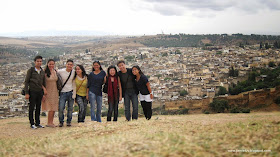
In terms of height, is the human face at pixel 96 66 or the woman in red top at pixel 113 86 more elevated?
the human face at pixel 96 66

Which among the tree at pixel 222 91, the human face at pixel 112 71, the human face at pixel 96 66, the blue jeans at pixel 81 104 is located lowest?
the tree at pixel 222 91

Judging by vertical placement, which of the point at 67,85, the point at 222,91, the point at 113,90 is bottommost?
the point at 222,91

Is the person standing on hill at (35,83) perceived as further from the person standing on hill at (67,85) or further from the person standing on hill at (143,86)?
the person standing on hill at (143,86)

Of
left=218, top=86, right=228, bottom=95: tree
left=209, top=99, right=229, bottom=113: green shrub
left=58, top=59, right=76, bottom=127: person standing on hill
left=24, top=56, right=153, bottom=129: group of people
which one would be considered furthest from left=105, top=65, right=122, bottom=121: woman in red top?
left=218, top=86, right=228, bottom=95: tree

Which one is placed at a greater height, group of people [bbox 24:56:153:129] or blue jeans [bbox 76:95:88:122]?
group of people [bbox 24:56:153:129]

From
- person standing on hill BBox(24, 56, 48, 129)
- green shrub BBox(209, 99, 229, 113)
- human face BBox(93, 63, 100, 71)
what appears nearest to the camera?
person standing on hill BBox(24, 56, 48, 129)

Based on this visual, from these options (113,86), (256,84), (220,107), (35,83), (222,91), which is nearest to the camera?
(35,83)

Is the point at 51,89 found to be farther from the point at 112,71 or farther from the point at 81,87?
the point at 112,71

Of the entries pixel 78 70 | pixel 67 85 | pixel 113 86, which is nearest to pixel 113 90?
pixel 113 86

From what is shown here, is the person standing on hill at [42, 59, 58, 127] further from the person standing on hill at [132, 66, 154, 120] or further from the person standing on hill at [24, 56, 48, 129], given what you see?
the person standing on hill at [132, 66, 154, 120]

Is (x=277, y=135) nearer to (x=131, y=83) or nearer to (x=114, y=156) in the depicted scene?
(x=114, y=156)

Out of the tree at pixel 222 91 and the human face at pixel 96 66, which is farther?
the tree at pixel 222 91

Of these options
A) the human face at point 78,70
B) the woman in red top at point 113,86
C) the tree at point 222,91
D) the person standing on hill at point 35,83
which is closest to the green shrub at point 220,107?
the tree at point 222,91

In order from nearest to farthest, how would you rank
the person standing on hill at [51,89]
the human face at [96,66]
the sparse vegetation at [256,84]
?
the person standing on hill at [51,89] < the human face at [96,66] < the sparse vegetation at [256,84]
